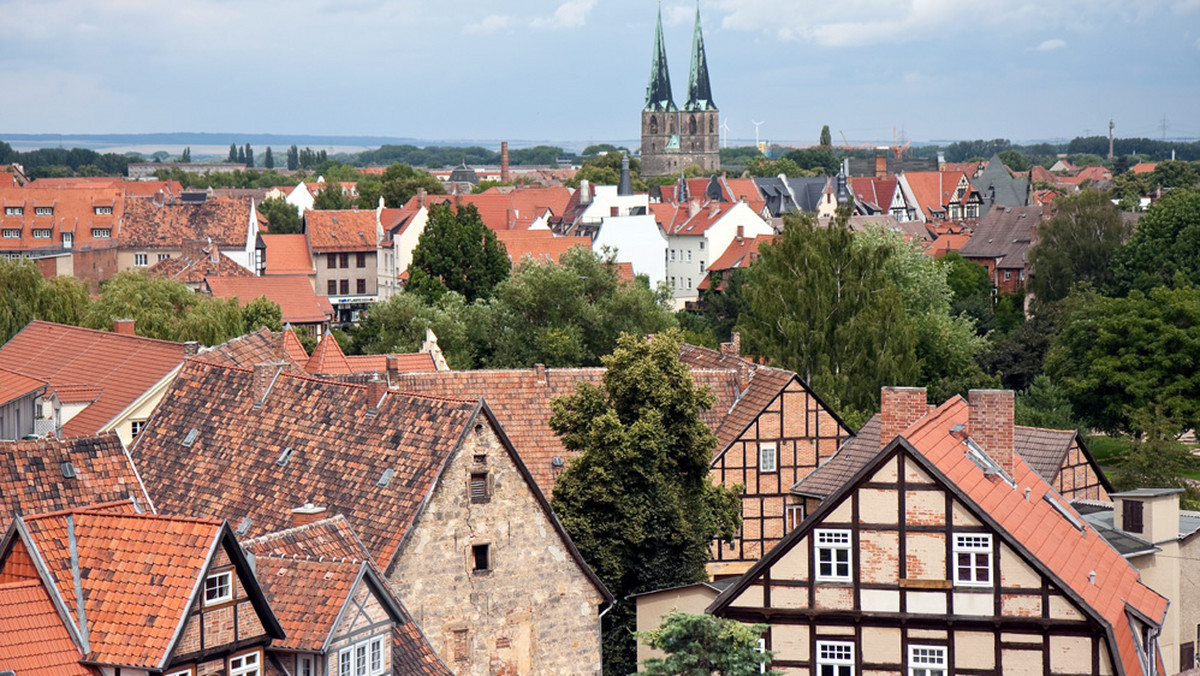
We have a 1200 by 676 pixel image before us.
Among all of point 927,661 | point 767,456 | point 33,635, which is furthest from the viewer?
point 767,456

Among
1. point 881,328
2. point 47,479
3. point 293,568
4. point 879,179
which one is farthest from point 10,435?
point 879,179

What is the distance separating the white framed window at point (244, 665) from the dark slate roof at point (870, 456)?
67.5 ft

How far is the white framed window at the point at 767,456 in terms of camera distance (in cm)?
4472

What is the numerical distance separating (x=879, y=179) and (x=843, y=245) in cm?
11931

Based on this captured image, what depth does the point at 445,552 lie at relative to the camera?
30422mm

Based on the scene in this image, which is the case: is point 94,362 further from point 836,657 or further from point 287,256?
point 287,256

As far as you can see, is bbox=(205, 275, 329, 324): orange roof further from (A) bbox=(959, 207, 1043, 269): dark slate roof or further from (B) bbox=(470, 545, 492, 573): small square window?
(B) bbox=(470, 545, 492, 573): small square window

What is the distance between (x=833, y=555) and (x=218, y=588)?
11.7 m

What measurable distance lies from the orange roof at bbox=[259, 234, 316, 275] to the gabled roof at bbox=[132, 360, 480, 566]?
8416 centimetres

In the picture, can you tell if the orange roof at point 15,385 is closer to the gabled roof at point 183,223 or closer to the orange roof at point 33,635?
the orange roof at point 33,635

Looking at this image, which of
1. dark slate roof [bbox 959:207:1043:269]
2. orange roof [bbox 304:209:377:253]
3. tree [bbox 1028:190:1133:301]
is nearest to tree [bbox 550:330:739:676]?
tree [bbox 1028:190:1133:301]

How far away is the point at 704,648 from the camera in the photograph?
79.5 feet

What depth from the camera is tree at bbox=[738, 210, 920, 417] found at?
6097 cm

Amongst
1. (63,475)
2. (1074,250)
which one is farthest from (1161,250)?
(63,475)
